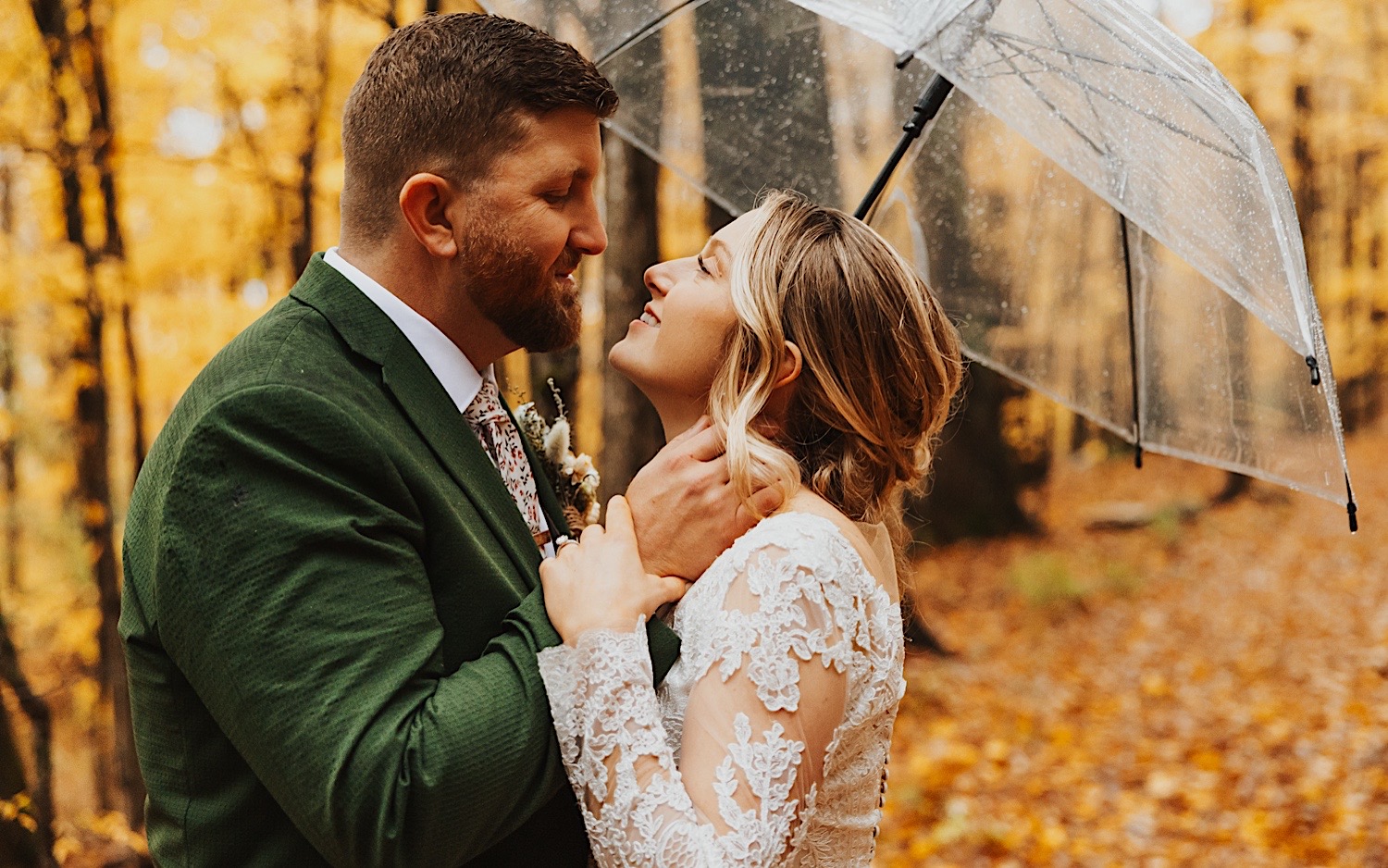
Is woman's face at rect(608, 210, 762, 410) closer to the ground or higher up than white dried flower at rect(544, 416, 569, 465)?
higher up

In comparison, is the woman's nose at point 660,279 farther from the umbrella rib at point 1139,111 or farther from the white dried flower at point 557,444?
the umbrella rib at point 1139,111

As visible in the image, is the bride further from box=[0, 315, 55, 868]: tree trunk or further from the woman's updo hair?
box=[0, 315, 55, 868]: tree trunk

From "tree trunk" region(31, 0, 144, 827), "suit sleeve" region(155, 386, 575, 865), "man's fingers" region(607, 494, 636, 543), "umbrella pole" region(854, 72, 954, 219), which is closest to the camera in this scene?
"suit sleeve" region(155, 386, 575, 865)

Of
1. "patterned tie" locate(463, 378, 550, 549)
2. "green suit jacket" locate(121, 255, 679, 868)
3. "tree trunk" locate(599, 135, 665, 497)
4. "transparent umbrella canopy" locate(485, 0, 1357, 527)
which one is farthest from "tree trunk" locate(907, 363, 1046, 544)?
"green suit jacket" locate(121, 255, 679, 868)

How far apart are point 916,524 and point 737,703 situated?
465 inches

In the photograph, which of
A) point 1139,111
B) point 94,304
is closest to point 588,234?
point 1139,111

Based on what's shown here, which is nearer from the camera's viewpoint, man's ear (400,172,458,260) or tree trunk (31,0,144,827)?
man's ear (400,172,458,260)

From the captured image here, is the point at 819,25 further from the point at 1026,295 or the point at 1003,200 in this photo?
the point at 1026,295

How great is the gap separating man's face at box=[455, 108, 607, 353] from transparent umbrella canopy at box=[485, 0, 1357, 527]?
2.52 feet

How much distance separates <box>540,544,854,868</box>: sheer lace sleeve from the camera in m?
1.92

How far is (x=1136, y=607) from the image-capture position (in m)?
11.4

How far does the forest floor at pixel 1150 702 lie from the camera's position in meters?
6.57

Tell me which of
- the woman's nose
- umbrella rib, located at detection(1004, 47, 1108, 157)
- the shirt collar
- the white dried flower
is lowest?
the white dried flower

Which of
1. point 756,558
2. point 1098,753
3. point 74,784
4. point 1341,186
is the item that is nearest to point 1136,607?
point 1098,753
